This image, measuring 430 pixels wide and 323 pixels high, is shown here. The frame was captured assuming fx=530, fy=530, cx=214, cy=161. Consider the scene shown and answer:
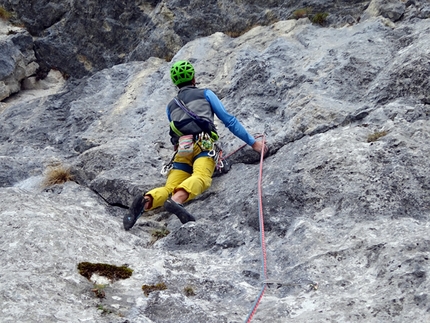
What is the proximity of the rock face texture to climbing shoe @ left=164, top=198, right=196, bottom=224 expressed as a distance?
242 mm

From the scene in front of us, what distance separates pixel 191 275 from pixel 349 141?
297 cm

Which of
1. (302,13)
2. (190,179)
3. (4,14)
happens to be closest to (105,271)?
(190,179)

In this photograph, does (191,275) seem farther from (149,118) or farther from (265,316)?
(149,118)

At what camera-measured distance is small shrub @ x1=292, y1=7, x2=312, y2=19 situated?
1181 centimetres

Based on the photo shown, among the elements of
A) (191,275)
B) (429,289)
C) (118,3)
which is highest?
(118,3)

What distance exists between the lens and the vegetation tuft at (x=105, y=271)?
564 cm

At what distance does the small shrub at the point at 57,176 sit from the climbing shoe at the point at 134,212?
2.26 meters

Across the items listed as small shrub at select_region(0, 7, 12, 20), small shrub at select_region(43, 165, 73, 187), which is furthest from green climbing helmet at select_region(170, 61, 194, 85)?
small shrub at select_region(0, 7, 12, 20)

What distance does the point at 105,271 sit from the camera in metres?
5.77

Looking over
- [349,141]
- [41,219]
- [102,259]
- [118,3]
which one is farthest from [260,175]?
[118,3]

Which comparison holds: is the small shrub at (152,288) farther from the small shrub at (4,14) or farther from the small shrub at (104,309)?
the small shrub at (4,14)

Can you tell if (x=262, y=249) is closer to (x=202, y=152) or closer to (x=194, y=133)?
(x=202, y=152)

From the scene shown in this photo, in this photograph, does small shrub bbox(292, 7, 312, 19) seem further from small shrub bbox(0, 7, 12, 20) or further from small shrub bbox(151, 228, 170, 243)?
small shrub bbox(0, 7, 12, 20)

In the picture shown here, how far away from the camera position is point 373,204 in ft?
20.6
